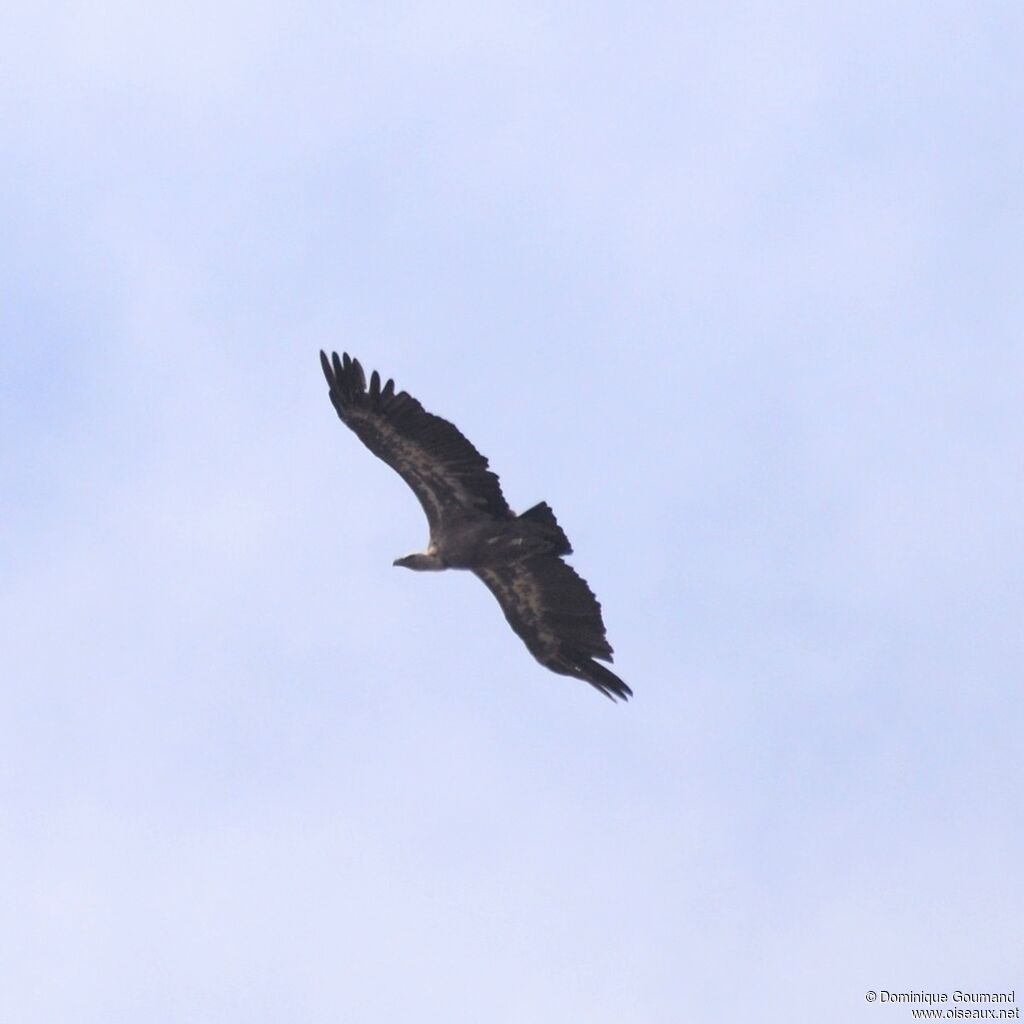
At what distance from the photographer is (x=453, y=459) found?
31250 mm

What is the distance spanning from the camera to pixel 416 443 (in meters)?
31.2

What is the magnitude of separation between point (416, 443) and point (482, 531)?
1569mm

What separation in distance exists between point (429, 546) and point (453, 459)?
1521 mm

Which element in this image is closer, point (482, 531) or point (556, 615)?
point (482, 531)

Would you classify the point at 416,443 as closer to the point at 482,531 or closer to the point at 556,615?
the point at 482,531

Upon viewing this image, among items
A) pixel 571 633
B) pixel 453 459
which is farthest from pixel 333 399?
pixel 571 633

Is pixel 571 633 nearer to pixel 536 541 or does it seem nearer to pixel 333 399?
pixel 536 541

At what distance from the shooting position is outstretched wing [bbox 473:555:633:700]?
107 ft

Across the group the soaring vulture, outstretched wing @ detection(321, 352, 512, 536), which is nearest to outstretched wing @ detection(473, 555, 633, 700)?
the soaring vulture

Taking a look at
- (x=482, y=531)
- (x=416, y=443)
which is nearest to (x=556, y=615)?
(x=482, y=531)

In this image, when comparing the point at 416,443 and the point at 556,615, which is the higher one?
the point at 416,443

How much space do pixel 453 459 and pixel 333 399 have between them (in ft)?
6.15

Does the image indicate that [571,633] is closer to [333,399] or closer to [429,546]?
[429,546]

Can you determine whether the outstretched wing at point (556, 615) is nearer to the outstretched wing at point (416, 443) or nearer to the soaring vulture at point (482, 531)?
the soaring vulture at point (482, 531)
